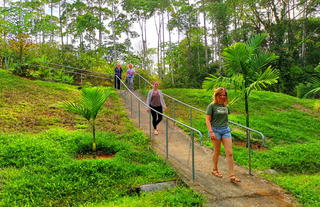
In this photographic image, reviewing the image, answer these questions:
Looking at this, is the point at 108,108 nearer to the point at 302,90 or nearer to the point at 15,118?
the point at 15,118

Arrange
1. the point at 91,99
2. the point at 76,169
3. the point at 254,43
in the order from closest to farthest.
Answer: the point at 76,169 < the point at 91,99 < the point at 254,43

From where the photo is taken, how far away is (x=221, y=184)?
4.25m

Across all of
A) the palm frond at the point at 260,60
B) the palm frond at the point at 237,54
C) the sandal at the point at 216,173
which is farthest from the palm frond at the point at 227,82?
the sandal at the point at 216,173

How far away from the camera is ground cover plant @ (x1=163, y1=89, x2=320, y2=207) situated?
15.3 ft

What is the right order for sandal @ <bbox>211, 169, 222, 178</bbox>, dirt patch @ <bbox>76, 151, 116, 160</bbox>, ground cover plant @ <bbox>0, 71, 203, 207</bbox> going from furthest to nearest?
dirt patch @ <bbox>76, 151, 116, 160</bbox>
sandal @ <bbox>211, 169, 222, 178</bbox>
ground cover plant @ <bbox>0, 71, 203, 207</bbox>

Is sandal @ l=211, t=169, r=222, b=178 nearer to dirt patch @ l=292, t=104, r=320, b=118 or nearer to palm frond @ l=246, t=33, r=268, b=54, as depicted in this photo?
palm frond @ l=246, t=33, r=268, b=54

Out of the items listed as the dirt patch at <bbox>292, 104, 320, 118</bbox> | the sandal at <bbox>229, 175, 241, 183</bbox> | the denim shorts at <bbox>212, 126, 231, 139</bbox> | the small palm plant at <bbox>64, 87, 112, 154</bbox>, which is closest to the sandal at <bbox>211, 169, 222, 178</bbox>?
the sandal at <bbox>229, 175, 241, 183</bbox>

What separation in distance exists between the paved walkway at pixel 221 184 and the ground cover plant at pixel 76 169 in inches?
9.8

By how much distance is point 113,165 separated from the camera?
15.0 feet

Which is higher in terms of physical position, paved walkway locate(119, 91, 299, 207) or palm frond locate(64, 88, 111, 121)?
palm frond locate(64, 88, 111, 121)

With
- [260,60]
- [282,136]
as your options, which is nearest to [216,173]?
[260,60]

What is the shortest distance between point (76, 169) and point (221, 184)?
8.11 ft

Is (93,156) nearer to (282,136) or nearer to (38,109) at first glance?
(38,109)

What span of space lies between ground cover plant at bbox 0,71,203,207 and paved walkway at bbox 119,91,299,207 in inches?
9.8
